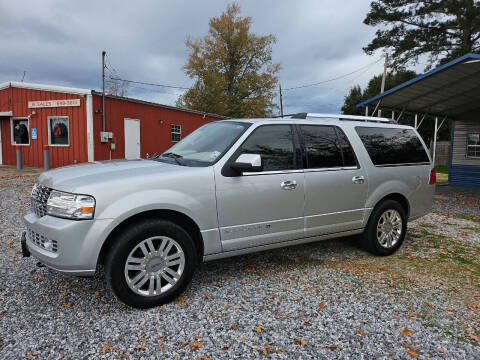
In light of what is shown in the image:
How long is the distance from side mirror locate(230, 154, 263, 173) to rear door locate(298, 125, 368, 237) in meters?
0.84

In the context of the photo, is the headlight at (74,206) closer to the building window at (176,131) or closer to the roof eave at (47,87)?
the roof eave at (47,87)

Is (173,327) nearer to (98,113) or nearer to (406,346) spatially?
(406,346)

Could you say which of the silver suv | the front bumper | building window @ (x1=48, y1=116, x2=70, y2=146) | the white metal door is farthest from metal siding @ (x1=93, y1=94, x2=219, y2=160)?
the front bumper

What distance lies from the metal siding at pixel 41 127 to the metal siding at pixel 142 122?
2.09ft

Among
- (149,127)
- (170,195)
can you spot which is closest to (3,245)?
(170,195)

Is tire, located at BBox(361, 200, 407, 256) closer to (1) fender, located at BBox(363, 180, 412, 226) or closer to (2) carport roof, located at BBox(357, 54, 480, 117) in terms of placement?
(1) fender, located at BBox(363, 180, 412, 226)

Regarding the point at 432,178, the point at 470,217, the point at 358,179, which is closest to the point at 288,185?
the point at 358,179

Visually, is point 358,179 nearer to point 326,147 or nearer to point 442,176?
point 326,147

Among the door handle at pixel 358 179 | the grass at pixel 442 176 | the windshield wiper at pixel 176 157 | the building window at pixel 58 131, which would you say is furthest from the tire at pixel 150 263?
the grass at pixel 442 176

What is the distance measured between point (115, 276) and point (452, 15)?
23.2 meters

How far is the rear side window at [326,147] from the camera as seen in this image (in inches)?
155

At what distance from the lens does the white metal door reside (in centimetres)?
1628

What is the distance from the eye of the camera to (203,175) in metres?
3.22

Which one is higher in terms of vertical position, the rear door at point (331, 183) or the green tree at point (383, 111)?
the green tree at point (383, 111)
